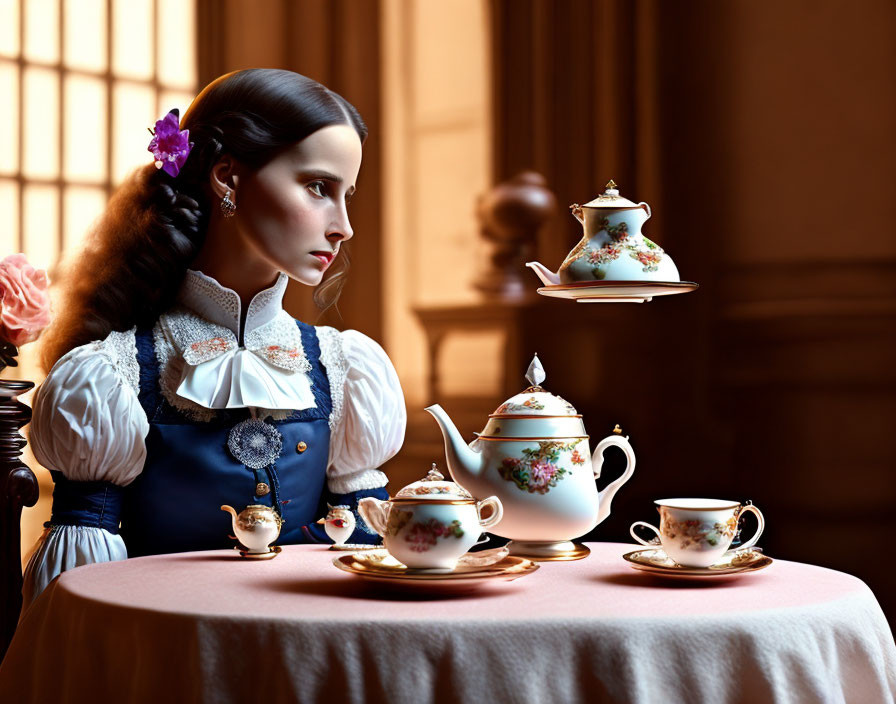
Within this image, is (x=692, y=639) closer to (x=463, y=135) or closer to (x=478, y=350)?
(x=478, y=350)

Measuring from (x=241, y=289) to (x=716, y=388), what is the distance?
211cm

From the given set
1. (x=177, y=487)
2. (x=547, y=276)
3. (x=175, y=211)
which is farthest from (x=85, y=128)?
(x=547, y=276)

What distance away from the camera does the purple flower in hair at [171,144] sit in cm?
181

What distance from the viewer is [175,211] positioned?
1862 mm

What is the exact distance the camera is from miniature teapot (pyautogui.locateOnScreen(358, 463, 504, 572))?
1238mm

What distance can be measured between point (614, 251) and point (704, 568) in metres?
0.43

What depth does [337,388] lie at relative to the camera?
192cm

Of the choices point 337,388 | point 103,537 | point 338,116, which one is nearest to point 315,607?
point 103,537

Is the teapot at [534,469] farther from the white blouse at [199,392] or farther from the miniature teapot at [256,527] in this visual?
the white blouse at [199,392]

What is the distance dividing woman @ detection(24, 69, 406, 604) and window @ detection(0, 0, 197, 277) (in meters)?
2.11

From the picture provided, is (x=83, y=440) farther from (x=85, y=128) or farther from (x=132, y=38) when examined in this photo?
(x=132, y=38)

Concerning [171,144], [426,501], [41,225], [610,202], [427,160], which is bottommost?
[426,501]

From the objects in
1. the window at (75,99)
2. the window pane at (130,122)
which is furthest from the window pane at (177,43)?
the window pane at (130,122)

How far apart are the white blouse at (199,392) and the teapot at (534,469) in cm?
44
